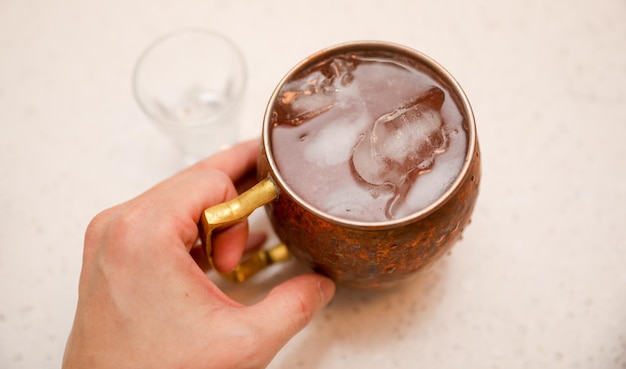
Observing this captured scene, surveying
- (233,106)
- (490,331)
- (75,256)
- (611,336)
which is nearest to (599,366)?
(611,336)

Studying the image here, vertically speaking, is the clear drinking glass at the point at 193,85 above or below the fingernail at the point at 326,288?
above

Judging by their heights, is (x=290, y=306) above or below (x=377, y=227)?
below

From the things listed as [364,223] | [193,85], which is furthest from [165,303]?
[193,85]

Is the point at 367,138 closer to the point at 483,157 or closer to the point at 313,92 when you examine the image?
the point at 313,92

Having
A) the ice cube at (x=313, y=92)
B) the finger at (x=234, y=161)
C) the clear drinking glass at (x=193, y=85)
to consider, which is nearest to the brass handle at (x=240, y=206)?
the ice cube at (x=313, y=92)

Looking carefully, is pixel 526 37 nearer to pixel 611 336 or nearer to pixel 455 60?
pixel 455 60

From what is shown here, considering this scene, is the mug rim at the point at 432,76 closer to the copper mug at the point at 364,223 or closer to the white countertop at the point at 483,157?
the copper mug at the point at 364,223
